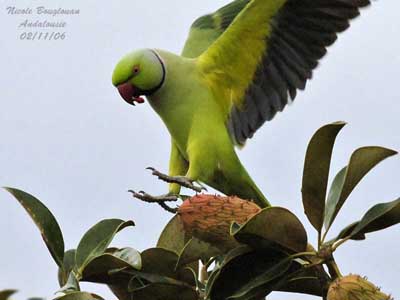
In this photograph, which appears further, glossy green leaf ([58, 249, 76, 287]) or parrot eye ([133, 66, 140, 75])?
parrot eye ([133, 66, 140, 75])

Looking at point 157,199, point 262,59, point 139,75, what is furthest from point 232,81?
point 157,199

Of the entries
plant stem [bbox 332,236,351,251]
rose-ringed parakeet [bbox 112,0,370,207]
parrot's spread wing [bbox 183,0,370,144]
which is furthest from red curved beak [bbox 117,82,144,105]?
plant stem [bbox 332,236,351,251]

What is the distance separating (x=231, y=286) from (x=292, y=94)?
1.72m

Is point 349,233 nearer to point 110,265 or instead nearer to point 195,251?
point 195,251

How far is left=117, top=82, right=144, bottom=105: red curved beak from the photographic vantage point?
287cm

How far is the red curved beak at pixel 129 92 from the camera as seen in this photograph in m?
2.87

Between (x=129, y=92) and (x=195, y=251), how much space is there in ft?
5.44

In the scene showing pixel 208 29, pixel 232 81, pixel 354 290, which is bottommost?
pixel 354 290

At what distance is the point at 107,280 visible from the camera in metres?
1.28

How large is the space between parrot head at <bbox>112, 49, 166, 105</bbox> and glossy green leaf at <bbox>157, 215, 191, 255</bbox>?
142 centimetres

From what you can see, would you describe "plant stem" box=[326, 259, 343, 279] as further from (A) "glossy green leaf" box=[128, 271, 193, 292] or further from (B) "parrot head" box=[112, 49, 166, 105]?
(B) "parrot head" box=[112, 49, 166, 105]

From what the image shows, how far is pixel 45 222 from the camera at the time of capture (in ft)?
4.33

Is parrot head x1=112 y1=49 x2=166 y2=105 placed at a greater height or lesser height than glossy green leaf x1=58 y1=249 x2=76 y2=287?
greater

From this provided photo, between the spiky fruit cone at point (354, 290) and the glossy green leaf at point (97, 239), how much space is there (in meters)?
0.33
